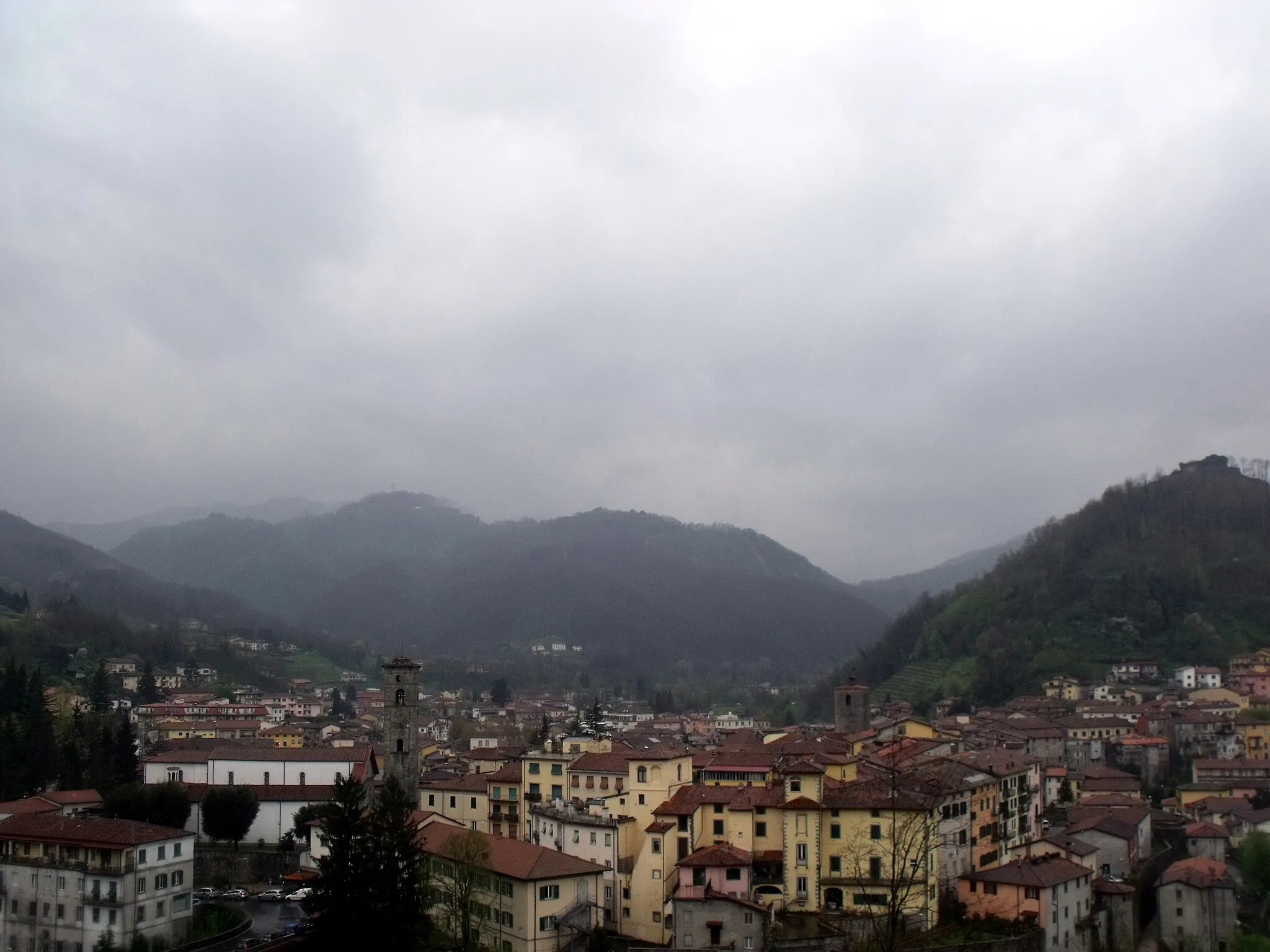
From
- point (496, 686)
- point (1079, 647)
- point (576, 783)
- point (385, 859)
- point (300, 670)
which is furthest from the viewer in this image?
point (300, 670)

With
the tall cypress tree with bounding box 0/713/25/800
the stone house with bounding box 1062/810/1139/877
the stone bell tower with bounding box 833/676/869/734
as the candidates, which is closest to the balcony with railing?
the tall cypress tree with bounding box 0/713/25/800

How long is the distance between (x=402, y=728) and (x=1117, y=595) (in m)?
77.4

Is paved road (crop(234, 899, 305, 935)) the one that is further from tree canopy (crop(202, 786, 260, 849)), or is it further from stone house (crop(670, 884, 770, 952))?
stone house (crop(670, 884, 770, 952))

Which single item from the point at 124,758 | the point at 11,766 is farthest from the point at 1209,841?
the point at 11,766

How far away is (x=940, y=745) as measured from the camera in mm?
49875

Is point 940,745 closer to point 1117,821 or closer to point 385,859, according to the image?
point 1117,821

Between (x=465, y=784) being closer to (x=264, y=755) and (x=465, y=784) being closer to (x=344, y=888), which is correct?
(x=264, y=755)

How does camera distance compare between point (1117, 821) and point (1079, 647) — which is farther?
point (1079, 647)

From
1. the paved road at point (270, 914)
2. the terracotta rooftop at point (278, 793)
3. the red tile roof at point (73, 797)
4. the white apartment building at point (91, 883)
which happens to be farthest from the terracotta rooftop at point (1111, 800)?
the red tile roof at point (73, 797)

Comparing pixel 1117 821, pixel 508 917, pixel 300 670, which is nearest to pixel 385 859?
pixel 508 917

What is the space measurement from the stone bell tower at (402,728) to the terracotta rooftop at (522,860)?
11.9 m

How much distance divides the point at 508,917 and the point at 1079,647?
250 feet

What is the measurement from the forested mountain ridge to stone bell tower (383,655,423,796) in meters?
57.3

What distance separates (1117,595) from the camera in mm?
107312
